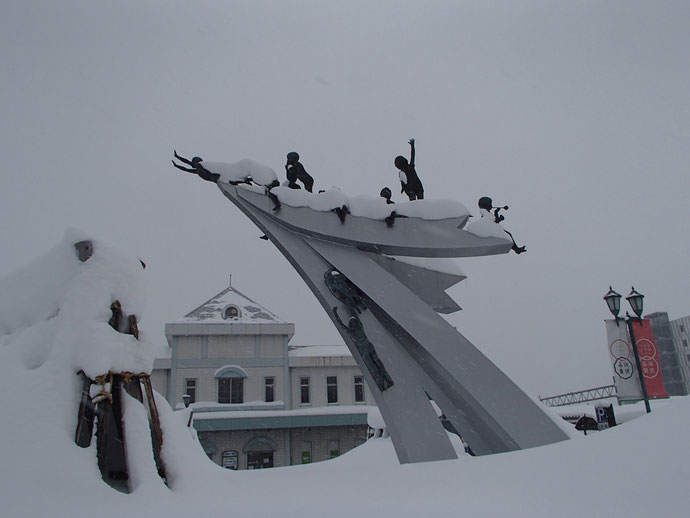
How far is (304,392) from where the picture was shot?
25.3 m

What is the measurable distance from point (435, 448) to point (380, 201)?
4.00 m

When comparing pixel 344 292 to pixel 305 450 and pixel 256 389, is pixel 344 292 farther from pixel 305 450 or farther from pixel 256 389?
pixel 305 450

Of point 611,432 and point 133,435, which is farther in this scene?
point 133,435

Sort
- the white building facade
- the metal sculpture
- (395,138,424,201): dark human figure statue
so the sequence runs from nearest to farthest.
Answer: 1. the metal sculpture
2. (395,138,424,201): dark human figure statue
3. the white building facade

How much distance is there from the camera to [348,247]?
877cm

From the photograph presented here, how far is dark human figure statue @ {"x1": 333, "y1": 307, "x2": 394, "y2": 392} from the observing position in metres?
7.86

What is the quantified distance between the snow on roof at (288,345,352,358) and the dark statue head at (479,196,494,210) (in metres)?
17.4

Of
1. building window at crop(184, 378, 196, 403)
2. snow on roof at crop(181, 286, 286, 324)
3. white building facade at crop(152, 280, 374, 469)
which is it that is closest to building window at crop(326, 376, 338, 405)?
white building facade at crop(152, 280, 374, 469)

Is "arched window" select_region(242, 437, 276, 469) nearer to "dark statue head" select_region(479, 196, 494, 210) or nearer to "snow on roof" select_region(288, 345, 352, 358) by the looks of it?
"snow on roof" select_region(288, 345, 352, 358)

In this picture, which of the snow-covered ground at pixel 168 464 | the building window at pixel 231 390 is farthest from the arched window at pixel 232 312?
the snow-covered ground at pixel 168 464

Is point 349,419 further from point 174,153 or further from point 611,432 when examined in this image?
point 611,432

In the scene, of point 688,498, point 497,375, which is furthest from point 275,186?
point 688,498

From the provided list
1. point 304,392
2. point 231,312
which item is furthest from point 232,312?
point 304,392

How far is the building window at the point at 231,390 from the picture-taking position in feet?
78.3
